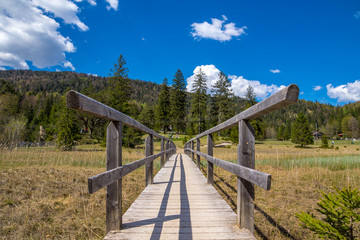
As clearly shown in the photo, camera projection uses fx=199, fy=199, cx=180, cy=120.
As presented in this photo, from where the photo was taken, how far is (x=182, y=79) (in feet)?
176

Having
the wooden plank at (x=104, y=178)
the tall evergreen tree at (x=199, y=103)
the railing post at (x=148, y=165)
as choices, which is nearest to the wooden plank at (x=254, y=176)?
the wooden plank at (x=104, y=178)

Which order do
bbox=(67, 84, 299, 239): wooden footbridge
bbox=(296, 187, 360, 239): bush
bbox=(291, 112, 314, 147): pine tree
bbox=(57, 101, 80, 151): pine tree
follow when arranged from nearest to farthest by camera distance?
bbox=(67, 84, 299, 239): wooden footbridge
bbox=(296, 187, 360, 239): bush
bbox=(57, 101, 80, 151): pine tree
bbox=(291, 112, 314, 147): pine tree

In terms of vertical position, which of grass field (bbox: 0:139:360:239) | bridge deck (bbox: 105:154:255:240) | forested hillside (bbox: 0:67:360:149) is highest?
forested hillside (bbox: 0:67:360:149)

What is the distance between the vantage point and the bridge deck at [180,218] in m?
2.09

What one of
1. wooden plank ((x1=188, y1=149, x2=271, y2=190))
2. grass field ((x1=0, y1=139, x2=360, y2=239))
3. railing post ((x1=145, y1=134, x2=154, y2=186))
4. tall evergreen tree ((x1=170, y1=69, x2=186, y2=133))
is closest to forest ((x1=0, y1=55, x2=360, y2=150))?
tall evergreen tree ((x1=170, y1=69, x2=186, y2=133))

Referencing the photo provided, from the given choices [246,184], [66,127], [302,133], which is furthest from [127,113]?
[302,133]

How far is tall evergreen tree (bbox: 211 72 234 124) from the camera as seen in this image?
45625 millimetres

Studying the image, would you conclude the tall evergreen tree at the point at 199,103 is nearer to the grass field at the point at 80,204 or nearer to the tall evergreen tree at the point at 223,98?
the tall evergreen tree at the point at 223,98

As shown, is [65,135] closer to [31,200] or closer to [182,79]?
[31,200]

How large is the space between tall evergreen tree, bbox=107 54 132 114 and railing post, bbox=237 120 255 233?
2790 cm

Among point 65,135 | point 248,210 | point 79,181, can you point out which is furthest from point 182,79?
point 248,210

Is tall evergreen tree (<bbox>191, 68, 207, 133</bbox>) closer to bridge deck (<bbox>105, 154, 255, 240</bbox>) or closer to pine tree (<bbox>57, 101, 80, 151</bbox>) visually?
pine tree (<bbox>57, 101, 80, 151</bbox>)

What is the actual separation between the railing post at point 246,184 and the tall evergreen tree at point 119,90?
27902 millimetres

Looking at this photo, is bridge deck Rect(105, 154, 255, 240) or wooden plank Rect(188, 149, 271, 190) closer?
wooden plank Rect(188, 149, 271, 190)
